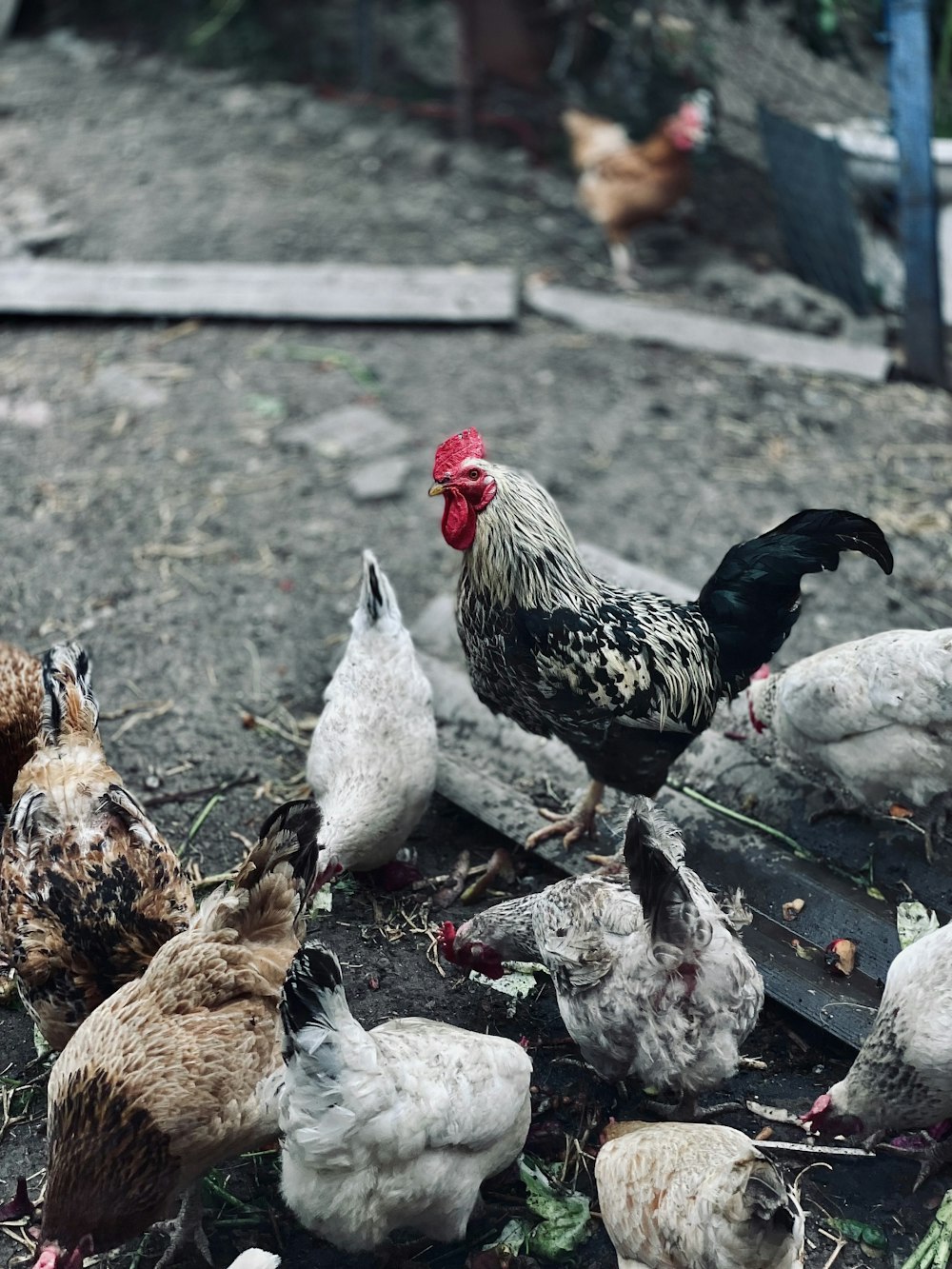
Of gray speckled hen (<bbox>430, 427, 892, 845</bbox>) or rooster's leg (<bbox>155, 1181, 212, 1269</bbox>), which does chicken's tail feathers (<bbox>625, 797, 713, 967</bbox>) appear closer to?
gray speckled hen (<bbox>430, 427, 892, 845</bbox>)

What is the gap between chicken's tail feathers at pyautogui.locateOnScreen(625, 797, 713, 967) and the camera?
9.12 ft

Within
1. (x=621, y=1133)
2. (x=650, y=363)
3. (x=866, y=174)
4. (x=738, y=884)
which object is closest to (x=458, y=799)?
(x=738, y=884)

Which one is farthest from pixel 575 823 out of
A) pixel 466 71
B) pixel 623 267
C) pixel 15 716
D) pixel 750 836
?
pixel 466 71

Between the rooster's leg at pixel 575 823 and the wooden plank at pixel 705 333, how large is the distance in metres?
3.96

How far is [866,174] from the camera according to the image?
7.12m

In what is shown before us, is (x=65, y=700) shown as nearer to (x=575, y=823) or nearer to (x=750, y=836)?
(x=575, y=823)

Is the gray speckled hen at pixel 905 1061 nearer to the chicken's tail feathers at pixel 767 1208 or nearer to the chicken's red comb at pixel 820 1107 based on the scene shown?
the chicken's red comb at pixel 820 1107

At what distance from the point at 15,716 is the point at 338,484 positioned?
264 centimetres

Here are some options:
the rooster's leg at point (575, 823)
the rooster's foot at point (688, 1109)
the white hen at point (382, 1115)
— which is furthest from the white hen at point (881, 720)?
the white hen at point (382, 1115)

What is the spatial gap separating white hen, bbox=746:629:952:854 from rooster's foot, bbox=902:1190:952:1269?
4.05ft

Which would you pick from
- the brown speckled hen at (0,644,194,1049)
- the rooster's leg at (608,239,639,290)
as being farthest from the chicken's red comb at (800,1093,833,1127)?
the rooster's leg at (608,239,639,290)

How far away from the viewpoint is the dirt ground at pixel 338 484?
3.33 meters

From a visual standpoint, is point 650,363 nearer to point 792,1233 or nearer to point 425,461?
point 425,461

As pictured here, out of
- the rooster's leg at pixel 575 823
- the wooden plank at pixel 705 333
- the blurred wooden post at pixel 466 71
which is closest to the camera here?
the rooster's leg at pixel 575 823
